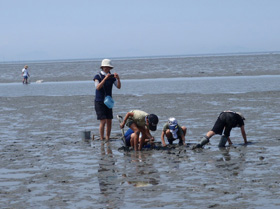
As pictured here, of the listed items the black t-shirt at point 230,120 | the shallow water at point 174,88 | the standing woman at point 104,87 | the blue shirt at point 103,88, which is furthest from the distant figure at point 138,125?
the shallow water at point 174,88

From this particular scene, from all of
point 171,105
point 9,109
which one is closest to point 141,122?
point 171,105

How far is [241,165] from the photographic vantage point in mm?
10547

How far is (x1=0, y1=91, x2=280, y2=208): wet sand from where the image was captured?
323 inches

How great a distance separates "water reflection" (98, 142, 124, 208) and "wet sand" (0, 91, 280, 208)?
0.05 feet

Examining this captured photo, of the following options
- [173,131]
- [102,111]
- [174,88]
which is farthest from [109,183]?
[174,88]

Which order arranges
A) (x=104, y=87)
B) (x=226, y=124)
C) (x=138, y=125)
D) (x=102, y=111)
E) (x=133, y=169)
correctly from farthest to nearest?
(x=102, y=111)
(x=104, y=87)
(x=226, y=124)
(x=138, y=125)
(x=133, y=169)

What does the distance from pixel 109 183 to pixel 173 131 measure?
4.09 meters

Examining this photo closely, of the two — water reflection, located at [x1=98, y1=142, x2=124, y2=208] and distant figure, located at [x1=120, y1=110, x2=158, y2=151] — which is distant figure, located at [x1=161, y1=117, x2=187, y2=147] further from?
water reflection, located at [x1=98, y1=142, x2=124, y2=208]

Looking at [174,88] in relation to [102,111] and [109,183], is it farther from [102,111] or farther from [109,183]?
[109,183]

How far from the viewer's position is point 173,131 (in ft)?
43.4

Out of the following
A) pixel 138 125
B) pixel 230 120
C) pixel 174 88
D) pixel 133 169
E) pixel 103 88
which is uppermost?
pixel 103 88

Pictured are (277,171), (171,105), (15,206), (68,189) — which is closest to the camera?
(15,206)

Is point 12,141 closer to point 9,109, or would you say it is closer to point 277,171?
point 277,171

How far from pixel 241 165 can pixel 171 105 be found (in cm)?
1279
